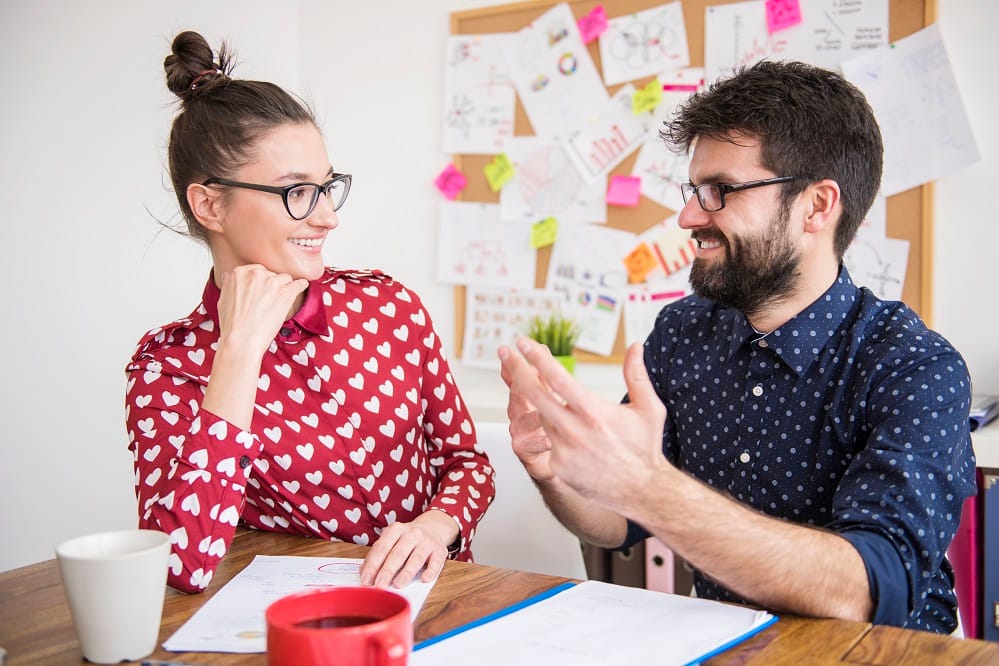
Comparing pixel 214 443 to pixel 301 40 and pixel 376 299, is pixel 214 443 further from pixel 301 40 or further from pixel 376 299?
pixel 301 40

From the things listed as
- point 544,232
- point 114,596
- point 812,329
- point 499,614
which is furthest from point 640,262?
point 114,596

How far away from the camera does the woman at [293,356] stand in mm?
1235

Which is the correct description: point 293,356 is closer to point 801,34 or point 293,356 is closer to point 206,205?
point 206,205

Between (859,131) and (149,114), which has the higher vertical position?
(149,114)

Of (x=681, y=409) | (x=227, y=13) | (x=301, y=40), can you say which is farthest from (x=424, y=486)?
(x=301, y=40)

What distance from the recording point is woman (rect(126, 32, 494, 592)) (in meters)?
1.24

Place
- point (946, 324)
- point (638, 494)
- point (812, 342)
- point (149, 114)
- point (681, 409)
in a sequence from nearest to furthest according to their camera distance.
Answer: point (638, 494) < point (812, 342) < point (681, 409) < point (946, 324) < point (149, 114)

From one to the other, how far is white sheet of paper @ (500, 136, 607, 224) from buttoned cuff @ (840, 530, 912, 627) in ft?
Result: 5.69

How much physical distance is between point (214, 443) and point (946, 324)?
1776 millimetres

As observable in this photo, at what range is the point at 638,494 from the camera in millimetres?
841

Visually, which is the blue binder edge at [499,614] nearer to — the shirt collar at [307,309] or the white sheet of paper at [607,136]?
the shirt collar at [307,309]

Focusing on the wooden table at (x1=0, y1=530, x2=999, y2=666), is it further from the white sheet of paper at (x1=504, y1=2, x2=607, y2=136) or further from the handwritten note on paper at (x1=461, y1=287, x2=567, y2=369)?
the white sheet of paper at (x1=504, y1=2, x2=607, y2=136)

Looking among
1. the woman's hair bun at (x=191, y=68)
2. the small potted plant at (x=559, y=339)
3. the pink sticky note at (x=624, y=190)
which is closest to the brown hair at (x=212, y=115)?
the woman's hair bun at (x=191, y=68)

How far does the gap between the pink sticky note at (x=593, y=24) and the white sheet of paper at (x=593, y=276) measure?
54 centimetres
